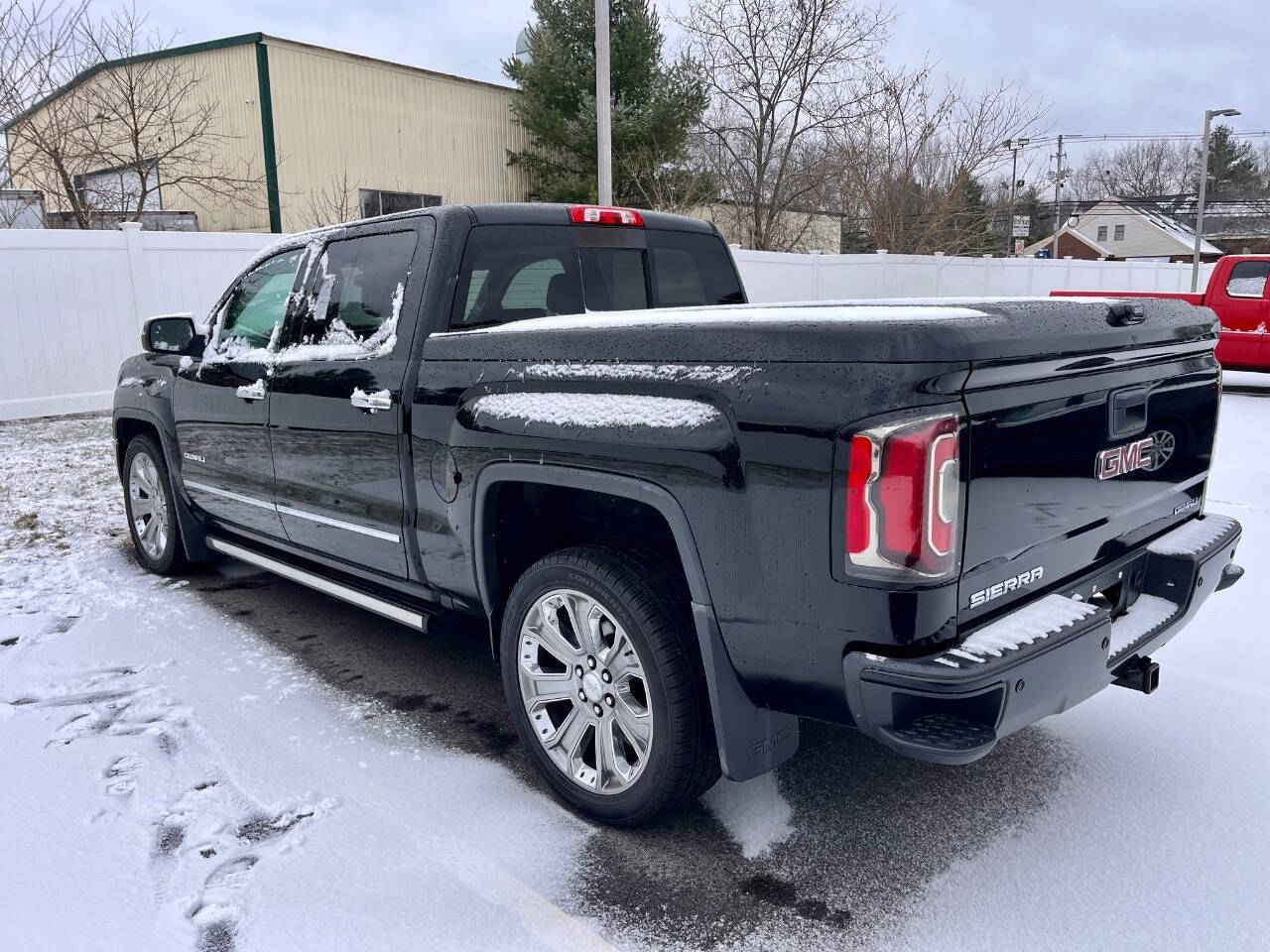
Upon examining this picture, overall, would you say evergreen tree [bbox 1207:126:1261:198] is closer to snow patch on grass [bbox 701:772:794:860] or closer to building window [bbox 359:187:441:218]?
building window [bbox 359:187:441:218]

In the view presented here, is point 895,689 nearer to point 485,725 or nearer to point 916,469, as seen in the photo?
point 916,469

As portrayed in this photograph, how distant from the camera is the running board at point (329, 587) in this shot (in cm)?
355

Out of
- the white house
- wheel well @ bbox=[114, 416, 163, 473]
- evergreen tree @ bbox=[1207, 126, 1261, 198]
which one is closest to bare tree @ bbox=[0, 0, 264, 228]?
wheel well @ bbox=[114, 416, 163, 473]

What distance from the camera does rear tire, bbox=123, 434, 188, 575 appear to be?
5.25 m

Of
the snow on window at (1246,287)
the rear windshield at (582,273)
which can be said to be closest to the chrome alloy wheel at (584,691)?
the rear windshield at (582,273)

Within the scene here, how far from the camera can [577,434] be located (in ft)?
8.81

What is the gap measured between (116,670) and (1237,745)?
4331mm

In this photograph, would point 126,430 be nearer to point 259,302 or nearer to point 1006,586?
point 259,302

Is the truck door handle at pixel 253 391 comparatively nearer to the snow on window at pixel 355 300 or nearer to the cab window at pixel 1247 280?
the snow on window at pixel 355 300

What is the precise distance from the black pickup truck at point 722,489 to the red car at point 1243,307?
38.4 feet

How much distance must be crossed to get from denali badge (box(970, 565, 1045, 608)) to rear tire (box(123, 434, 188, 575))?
4.43 meters

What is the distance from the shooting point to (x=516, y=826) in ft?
9.35

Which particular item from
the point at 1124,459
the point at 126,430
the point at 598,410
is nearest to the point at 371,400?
the point at 598,410

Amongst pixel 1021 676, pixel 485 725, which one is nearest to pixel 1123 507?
pixel 1021 676
